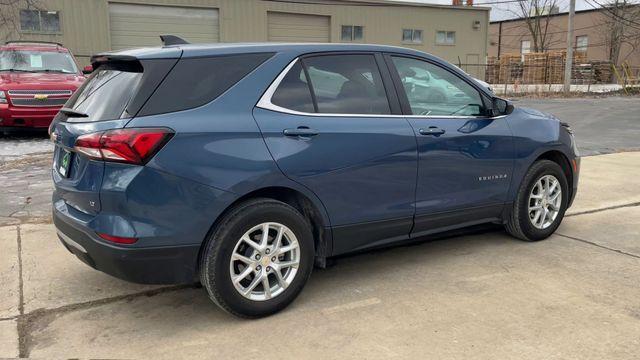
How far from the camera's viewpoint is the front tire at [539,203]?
4891mm

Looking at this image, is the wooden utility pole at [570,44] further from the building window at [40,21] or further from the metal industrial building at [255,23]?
the building window at [40,21]

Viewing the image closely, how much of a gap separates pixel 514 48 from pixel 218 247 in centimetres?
5894

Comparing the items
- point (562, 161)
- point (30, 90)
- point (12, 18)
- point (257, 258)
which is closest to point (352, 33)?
point (12, 18)

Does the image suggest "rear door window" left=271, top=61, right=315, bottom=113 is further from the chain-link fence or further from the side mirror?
the chain-link fence

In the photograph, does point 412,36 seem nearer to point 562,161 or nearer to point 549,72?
point 549,72

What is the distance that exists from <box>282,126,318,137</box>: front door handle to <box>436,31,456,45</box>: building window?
32413 millimetres

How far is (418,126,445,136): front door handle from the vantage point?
4.13m

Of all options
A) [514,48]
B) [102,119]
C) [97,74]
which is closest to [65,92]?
[97,74]

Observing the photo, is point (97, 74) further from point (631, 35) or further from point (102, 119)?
point (631, 35)

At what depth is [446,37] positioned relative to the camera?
3459cm

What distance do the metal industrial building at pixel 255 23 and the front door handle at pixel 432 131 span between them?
909 inches

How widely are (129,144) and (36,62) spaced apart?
9.54 meters

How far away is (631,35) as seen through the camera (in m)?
46.0

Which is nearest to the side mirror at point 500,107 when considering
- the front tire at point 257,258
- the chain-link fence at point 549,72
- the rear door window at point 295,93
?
the rear door window at point 295,93
